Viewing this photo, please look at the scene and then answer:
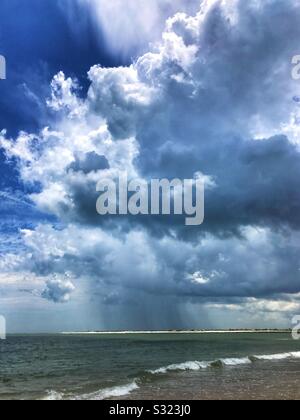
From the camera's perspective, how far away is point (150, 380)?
3316 centimetres

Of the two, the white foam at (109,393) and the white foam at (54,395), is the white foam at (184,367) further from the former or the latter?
the white foam at (54,395)

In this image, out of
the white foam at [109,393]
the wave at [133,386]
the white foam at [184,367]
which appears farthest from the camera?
the white foam at [184,367]

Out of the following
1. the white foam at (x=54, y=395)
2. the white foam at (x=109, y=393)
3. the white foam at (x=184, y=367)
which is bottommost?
the white foam at (x=184, y=367)

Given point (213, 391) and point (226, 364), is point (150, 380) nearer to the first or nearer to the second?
point (213, 391)

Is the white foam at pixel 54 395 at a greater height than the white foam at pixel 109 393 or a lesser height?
lesser

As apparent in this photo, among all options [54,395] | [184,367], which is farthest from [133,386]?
[184,367]

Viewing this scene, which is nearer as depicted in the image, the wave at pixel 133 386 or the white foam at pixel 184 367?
the wave at pixel 133 386

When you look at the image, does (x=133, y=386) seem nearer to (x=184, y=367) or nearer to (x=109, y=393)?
(x=109, y=393)

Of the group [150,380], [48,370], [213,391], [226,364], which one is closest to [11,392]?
[150,380]

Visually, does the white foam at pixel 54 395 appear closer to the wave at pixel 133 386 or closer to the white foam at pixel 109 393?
the wave at pixel 133 386

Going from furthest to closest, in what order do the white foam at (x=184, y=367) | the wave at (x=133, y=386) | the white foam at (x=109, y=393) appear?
the white foam at (x=184, y=367), the wave at (x=133, y=386), the white foam at (x=109, y=393)

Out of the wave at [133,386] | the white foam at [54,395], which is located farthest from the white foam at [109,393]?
the white foam at [54,395]
